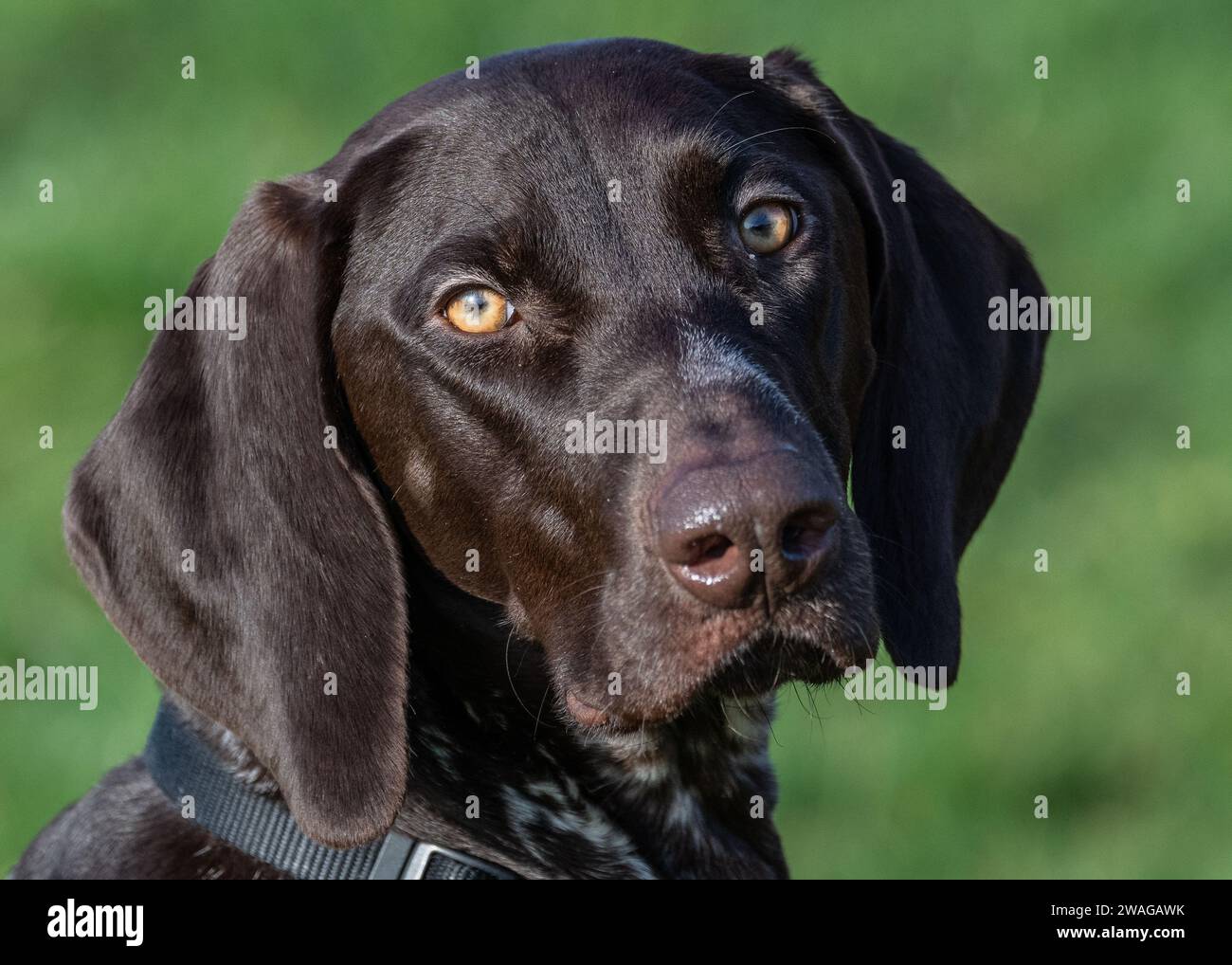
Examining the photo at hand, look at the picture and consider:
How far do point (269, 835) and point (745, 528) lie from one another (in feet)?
3.88

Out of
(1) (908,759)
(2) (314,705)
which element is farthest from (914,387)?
(1) (908,759)

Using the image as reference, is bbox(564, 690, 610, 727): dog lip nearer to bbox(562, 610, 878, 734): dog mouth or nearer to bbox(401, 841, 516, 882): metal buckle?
bbox(562, 610, 878, 734): dog mouth

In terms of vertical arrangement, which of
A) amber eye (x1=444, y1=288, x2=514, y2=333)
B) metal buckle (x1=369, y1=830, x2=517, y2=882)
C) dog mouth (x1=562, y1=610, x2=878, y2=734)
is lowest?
metal buckle (x1=369, y1=830, x2=517, y2=882)

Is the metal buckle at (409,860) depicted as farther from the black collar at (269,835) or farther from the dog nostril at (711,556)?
the dog nostril at (711,556)

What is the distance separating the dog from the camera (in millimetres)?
3662

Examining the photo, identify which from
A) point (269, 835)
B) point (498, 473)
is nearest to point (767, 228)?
point (498, 473)

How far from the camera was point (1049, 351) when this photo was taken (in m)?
9.09

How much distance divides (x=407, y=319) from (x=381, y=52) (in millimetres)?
6787

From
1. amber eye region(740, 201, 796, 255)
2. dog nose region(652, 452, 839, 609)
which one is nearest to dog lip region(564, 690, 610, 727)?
dog nose region(652, 452, 839, 609)

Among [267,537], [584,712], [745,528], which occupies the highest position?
[745,528]

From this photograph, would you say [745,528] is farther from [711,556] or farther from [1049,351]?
[1049,351]

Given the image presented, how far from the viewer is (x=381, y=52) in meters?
A: 10.3

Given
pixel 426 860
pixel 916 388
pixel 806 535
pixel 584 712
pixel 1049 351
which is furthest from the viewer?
pixel 1049 351

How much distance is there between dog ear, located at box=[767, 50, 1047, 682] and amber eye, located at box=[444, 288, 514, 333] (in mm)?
885
